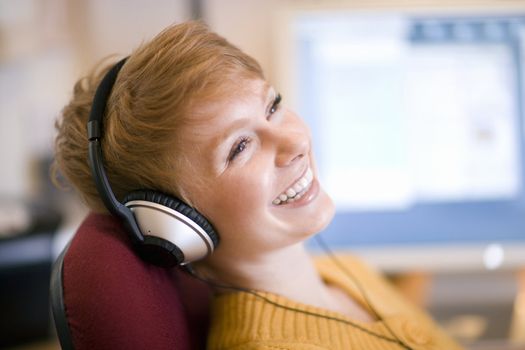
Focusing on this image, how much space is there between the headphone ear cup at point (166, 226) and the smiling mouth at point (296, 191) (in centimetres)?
12

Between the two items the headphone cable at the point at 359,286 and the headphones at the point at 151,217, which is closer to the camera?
the headphones at the point at 151,217

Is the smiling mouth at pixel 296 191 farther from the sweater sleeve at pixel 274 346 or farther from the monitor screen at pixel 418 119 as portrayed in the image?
the monitor screen at pixel 418 119

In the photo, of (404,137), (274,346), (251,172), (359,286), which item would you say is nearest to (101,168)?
(251,172)

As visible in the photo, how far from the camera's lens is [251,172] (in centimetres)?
65

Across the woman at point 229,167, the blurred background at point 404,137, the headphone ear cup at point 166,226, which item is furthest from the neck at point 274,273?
the blurred background at point 404,137

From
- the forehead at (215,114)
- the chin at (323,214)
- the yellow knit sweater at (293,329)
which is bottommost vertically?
the yellow knit sweater at (293,329)

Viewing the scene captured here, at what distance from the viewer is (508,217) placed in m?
1.03

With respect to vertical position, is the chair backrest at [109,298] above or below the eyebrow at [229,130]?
below

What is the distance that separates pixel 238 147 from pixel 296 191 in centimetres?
11

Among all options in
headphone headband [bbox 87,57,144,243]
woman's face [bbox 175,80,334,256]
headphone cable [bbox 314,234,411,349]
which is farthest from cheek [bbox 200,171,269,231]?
headphone cable [bbox 314,234,411,349]

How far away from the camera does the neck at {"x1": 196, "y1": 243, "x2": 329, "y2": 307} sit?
0.73 metres

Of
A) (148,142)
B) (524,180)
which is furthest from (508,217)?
(148,142)

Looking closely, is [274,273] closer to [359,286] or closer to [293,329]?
[293,329]

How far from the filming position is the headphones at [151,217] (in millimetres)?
575
